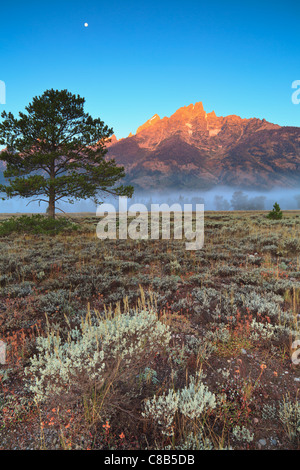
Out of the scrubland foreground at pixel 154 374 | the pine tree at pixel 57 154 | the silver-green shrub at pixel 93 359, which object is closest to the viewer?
the scrubland foreground at pixel 154 374

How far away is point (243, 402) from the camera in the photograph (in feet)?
8.04

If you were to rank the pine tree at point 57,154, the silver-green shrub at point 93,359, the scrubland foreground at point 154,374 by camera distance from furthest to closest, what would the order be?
the pine tree at point 57,154
the silver-green shrub at point 93,359
the scrubland foreground at point 154,374

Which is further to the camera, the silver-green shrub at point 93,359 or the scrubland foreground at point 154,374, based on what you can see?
the silver-green shrub at point 93,359

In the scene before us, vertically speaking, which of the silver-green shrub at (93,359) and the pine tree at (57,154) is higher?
the pine tree at (57,154)

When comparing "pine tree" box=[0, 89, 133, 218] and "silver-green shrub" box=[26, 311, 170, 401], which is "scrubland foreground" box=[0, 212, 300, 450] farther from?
"pine tree" box=[0, 89, 133, 218]

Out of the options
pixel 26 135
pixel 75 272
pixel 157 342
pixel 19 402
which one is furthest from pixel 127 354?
pixel 26 135

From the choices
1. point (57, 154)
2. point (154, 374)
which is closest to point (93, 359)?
point (154, 374)

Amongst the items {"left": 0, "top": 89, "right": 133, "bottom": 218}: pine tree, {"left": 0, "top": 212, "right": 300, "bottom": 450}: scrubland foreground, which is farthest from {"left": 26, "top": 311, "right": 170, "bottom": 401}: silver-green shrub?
{"left": 0, "top": 89, "right": 133, "bottom": 218}: pine tree

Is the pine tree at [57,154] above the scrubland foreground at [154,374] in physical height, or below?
above

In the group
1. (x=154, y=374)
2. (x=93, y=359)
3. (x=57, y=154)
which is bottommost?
(x=154, y=374)

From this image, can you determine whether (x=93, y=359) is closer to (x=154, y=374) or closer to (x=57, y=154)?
(x=154, y=374)

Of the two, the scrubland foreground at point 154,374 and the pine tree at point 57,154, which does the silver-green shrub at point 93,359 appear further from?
the pine tree at point 57,154

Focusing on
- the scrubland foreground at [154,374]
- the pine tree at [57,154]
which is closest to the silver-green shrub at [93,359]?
the scrubland foreground at [154,374]
